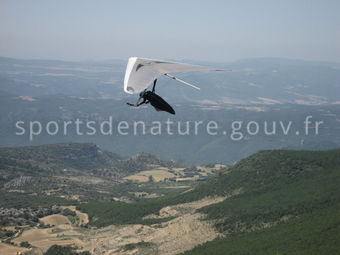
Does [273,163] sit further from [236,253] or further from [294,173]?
[236,253]

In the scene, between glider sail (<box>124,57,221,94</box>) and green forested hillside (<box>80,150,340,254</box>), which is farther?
green forested hillside (<box>80,150,340,254</box>)

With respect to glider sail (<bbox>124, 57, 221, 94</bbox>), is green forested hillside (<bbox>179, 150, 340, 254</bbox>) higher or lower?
lower

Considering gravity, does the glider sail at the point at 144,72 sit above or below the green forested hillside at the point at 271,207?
above

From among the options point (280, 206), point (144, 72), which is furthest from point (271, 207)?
point (144, 72)

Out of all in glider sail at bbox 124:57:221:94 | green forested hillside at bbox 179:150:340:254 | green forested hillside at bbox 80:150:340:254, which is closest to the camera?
glider sail at bbox 124:57:221:94

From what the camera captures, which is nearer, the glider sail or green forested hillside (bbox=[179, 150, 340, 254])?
the glider sail

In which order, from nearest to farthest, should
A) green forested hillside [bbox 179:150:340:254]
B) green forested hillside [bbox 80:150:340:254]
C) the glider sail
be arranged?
1. the glider sail
2. green forested hillside [bbox 179:150:340:254]
3. green forested hillside [bbox 80:150:340:254]

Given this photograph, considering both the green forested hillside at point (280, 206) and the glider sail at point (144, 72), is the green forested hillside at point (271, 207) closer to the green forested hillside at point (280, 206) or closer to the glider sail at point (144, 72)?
the green forested hillside at point (280, 206)

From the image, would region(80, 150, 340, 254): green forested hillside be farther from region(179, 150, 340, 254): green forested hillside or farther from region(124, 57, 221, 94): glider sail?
region(124, 57, 221, 94): glider sail

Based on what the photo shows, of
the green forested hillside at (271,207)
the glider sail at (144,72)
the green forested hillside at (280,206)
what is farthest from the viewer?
the green forested hillside at (271,207)

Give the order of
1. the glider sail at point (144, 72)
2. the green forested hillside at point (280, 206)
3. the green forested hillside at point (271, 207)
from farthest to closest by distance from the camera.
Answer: the green forested hillside at point (271, 207)
the green forested hillside at point (280, 206)
the glider sail at point (144, 72)

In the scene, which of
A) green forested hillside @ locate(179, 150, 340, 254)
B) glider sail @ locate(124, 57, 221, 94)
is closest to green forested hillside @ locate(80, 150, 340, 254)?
green forested hillside @ locate(179, 150, 340, 254)

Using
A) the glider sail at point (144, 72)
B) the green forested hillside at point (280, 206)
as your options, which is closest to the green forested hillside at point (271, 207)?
the green forested hillside at point (280, 206)
